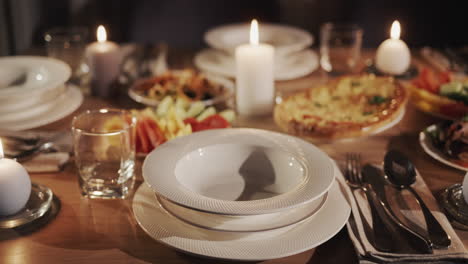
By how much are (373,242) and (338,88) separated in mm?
703

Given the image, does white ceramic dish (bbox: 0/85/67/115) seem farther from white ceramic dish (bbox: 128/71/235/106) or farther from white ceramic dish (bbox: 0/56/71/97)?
white ceramic dish (bbox: 128/71/235/106)

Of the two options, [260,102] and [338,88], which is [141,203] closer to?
[260,102]

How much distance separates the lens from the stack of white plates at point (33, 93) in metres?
1.26

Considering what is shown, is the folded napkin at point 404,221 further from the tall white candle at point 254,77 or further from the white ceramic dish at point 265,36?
Answer: the white ceramic dish at point 265,36

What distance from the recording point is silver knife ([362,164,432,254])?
0.76 m

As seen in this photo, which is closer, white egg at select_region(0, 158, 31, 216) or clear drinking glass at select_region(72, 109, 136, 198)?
white egg at select_region(0, 158, 31, 216)

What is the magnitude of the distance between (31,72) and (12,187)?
684mm

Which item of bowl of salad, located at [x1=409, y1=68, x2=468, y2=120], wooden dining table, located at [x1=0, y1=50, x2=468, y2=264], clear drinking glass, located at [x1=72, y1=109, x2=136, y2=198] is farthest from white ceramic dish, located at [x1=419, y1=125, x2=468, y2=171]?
clear drinking glass, located at [x1=72, y1=109, x2=136, y2=198]

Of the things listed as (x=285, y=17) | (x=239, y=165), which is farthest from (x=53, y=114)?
(x=285, y=17)

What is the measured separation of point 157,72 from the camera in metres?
1.64

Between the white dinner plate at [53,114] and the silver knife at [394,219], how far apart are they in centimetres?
79

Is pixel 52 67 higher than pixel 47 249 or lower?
higher

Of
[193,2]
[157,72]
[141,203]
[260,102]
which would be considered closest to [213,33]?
[157,72]

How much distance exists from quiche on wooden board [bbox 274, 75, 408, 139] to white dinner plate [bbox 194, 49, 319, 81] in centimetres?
24
